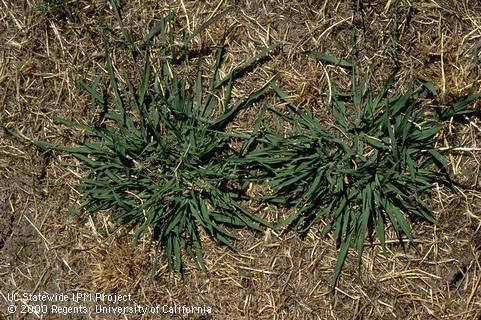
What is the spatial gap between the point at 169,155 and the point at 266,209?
43cm

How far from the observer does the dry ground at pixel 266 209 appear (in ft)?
7.46

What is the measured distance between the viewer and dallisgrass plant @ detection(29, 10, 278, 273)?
226cm

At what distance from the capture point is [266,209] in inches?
91.0

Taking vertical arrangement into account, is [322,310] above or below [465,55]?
below

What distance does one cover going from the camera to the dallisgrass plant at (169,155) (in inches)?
88.9

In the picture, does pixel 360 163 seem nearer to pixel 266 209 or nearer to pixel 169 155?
pixel 266 209

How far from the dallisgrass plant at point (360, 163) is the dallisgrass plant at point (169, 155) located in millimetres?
156

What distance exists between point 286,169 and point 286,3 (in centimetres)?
65

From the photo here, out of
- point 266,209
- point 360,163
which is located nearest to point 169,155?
point 266,209

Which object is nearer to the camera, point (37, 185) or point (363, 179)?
point (363, 179)

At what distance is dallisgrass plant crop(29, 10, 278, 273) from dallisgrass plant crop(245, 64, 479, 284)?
6.2 inches

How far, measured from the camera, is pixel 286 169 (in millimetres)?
2248

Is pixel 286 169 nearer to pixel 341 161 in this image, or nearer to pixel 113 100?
pixel 341 161

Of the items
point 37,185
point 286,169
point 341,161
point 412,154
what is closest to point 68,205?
point 37,185
